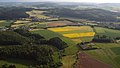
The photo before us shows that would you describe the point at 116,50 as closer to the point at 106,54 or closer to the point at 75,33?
the point at 106,54

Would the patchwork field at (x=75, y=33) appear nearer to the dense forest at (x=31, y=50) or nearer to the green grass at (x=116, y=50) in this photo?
the dense forest at (x=31, y=50)

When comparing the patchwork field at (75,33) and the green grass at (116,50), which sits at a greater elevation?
the green grass at (116,50)

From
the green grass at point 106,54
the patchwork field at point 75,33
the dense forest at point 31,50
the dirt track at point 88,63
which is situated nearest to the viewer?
the dense forest at point 31,50

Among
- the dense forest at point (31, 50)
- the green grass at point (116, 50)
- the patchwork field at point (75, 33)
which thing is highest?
the dense forest at point (31, 50)

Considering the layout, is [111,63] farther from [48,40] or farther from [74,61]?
[48,40]

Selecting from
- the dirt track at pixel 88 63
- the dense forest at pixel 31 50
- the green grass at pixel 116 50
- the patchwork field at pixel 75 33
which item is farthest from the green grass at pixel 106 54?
the patchwork field at pixel 75 33

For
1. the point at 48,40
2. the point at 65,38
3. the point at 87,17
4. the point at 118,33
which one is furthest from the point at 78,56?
the point at 87,17

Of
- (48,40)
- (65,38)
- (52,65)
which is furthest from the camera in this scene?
(65,38)

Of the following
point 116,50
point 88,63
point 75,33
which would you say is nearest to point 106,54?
point 116,50

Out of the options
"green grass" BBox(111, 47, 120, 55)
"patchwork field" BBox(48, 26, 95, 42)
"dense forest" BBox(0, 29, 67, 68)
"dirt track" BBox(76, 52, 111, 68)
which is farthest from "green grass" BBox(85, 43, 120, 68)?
"patchwork field" BBox(48, 26, 95, 42)
